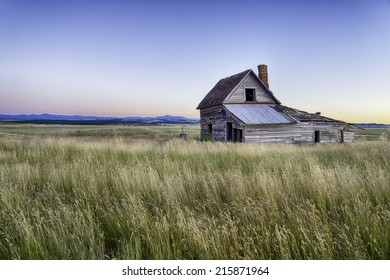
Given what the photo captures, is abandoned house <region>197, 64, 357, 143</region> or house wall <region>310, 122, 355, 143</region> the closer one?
abandoned house <region>197, 64, 357, 143</region>

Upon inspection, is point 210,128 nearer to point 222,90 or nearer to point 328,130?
point 222,90

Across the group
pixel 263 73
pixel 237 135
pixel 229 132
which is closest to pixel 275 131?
pixel 237 135

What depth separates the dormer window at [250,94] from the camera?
977 inches

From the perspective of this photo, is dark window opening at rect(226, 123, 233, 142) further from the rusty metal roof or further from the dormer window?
the dormer window

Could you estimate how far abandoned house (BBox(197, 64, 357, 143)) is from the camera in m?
21.3

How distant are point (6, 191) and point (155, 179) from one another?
2397mm

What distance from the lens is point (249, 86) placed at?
24.6 meters

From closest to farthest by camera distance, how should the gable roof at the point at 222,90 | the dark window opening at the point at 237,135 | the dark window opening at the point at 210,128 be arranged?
the dark window opening at the point at 237,135 < the gable roof at the point at 222,90 < the dark window opening at the point at 210,128

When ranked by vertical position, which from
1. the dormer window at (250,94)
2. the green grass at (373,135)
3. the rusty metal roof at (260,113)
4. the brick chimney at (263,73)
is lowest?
the green grass at (373,135)

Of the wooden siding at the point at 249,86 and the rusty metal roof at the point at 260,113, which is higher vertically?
the wooden siding at the point at 249,86

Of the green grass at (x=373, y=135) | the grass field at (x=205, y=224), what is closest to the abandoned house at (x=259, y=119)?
the green grass at (x=373, y=135)

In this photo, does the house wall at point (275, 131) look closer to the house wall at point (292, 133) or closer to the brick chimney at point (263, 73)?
the house wall at point (292, 133)

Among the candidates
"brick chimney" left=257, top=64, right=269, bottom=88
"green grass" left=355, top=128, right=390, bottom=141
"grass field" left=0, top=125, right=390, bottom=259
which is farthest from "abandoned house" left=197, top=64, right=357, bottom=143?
"grass field" left=0, top=125, right=390, bottom=259
